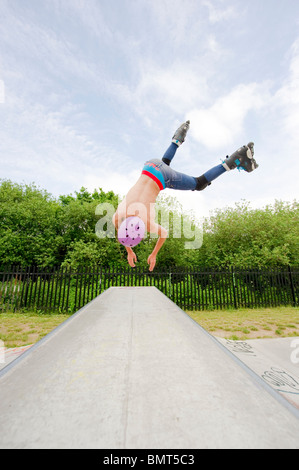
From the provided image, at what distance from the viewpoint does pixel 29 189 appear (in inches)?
783

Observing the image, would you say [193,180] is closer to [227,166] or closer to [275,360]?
[227,166]

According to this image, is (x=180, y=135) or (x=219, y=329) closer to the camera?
(x=180, y=135)

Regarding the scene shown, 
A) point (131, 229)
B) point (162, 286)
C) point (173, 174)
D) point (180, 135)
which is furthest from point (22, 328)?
point (180, 135)

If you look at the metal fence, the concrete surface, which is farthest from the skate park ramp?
the metal fence

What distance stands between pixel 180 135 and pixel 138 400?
Answer: 5.01 metres

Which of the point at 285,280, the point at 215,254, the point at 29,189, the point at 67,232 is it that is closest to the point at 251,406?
the point at 285,280

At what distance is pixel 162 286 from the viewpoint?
9844mm

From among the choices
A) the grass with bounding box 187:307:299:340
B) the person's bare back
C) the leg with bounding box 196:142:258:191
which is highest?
the leg with bounding box 196:142:258:191

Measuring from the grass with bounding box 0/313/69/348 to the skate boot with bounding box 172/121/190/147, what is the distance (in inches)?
215

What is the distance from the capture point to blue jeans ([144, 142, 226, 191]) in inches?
176

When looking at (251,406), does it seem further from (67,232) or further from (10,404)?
(67,232)

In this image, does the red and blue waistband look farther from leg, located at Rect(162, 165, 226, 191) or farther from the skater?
leg, located at Rect(162, 165, 226, 191)

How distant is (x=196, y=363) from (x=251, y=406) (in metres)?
0.29

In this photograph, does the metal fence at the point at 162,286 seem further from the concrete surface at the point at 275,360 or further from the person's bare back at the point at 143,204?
the person's bare back at the point at 143,204
